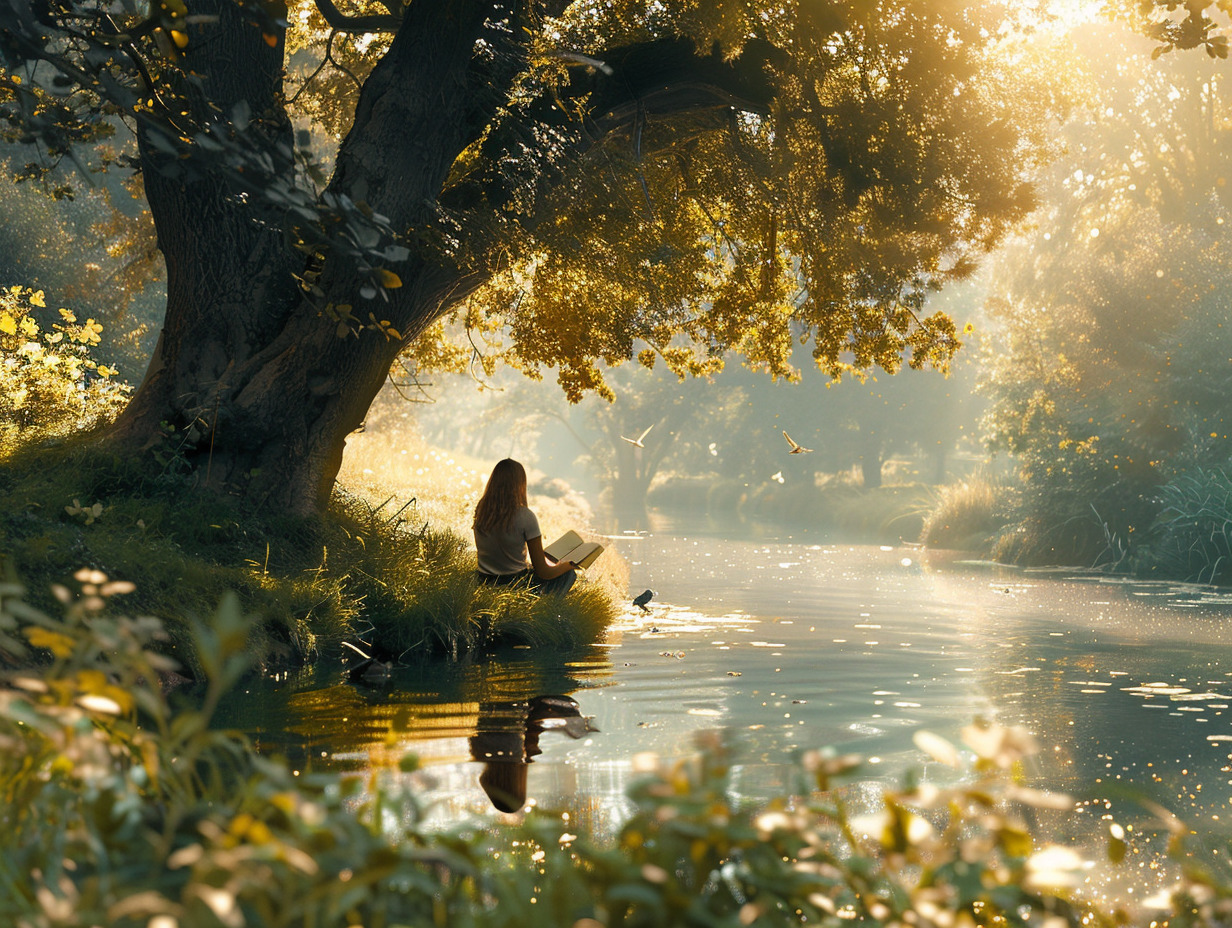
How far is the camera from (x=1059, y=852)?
6.75 ft

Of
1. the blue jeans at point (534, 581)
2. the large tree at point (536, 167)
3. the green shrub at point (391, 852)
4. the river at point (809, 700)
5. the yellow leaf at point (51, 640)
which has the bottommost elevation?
the river at point (809, 700)

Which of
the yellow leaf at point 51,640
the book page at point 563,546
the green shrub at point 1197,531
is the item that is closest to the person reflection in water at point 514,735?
the yellow leaf at point 51,640

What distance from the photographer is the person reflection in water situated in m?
5.38

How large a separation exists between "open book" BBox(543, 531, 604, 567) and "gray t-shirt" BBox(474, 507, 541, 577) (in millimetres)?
734

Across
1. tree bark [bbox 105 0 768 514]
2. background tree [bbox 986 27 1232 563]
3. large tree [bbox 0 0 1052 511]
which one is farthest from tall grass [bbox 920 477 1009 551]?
tree bark [bbox 105 0 768 514]

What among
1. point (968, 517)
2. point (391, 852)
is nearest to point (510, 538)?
point (391, 852)

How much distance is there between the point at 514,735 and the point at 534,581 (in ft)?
17.4

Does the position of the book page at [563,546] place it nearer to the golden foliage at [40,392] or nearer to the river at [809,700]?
the river at [809,700]

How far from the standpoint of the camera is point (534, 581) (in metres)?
12.0

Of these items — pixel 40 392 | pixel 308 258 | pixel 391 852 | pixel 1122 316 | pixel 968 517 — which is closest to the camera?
pixel 391 852

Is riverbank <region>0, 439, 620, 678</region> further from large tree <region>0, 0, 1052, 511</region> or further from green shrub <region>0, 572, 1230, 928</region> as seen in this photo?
green shrub <region>0, 572, 1230, 928</region>

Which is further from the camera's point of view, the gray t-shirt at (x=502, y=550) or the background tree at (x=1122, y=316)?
the background tree at (x=1122, y=316)

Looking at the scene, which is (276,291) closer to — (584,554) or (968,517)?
(584,554)

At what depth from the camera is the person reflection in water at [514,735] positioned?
538 centimetres
